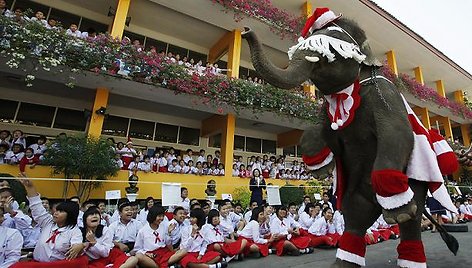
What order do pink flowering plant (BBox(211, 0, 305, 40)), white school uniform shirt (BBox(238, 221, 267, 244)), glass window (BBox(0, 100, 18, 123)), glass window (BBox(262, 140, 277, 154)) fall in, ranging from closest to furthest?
white school uniform shirt (BBox(238, 221, 267, 244)) → glass window (BBox(0, 100, 18, 123)) → pink flowering plant (BBox(211, 0, 305, 40)) → glass window (BBox(262, 140, 277, 154))

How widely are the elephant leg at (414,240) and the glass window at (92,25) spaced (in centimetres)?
1217

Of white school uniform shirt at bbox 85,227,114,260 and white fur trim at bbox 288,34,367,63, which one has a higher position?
white fur trim at bbox 288,34,367,63

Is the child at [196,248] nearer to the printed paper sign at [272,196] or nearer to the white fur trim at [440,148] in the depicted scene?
the printed paper sign at [272,196]

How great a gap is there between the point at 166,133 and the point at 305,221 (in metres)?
7.55

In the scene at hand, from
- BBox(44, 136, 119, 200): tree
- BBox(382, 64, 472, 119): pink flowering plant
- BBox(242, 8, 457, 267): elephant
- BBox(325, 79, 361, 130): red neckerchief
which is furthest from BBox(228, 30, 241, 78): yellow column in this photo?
BBox(325, 79, 361, 130): red neckerchief

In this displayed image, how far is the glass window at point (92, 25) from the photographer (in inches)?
434

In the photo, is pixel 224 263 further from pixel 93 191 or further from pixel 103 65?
pixel 103 65

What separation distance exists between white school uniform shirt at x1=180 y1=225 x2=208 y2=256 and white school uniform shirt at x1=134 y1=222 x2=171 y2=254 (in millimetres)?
332

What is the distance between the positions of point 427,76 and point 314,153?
21332 mm

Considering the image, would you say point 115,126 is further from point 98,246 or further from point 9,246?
point 9,246

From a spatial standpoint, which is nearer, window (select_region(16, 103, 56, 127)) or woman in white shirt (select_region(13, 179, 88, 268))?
woman in white shirt (select_region(13, 179, 88, 268))

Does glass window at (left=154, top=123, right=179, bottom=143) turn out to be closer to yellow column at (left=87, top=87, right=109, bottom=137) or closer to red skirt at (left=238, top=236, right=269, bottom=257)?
yellow column at (left=87, top=87, right=109, bottom=137)

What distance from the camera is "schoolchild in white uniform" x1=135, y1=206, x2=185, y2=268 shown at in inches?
187

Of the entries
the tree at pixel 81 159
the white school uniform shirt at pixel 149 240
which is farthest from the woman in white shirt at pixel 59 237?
the tree at pixel 81 159
